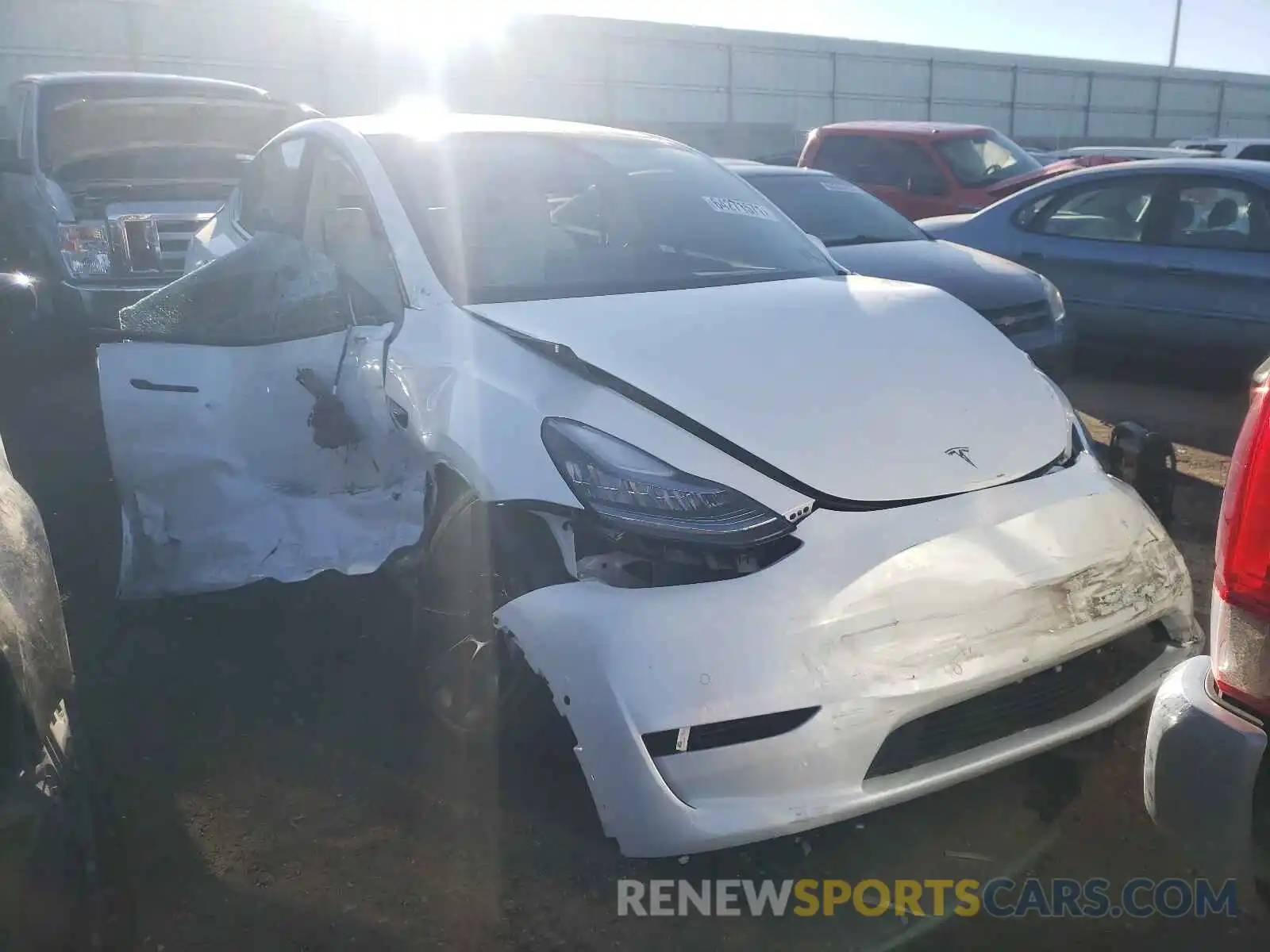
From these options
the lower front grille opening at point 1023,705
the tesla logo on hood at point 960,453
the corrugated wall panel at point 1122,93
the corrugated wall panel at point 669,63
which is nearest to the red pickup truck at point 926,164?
the tesla logo on hood at point 960,453

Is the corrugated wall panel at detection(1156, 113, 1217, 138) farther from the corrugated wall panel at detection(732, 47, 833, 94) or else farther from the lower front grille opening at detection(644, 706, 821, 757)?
the lower front grille opening at detection(644, 706, 821, 757)

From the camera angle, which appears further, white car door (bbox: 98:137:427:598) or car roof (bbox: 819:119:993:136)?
car roof (bbox: 819:119:993:136)

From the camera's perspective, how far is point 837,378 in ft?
8.71

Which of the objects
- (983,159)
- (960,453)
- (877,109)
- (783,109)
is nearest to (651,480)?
(960,453)

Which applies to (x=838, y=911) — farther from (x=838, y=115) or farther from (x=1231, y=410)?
(x=838, y=115)

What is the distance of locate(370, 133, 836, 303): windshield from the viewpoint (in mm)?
3191

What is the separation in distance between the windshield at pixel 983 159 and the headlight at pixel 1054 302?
15.2 feet

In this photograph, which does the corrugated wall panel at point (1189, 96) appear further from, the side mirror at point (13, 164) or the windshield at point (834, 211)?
the side mirror at point (13, 164)

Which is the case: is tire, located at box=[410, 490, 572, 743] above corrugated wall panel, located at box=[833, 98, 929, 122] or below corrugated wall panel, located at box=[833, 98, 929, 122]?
below

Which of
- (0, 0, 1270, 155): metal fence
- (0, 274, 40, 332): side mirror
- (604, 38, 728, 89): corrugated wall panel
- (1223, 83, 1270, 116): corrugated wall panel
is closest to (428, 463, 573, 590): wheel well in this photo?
(0, 274, 40, 332): side mirror

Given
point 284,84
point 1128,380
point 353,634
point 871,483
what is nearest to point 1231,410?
point 1128,380

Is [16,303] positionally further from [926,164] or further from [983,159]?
[983,159]

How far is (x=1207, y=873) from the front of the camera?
69.9 inches

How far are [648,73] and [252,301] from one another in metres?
23.1
